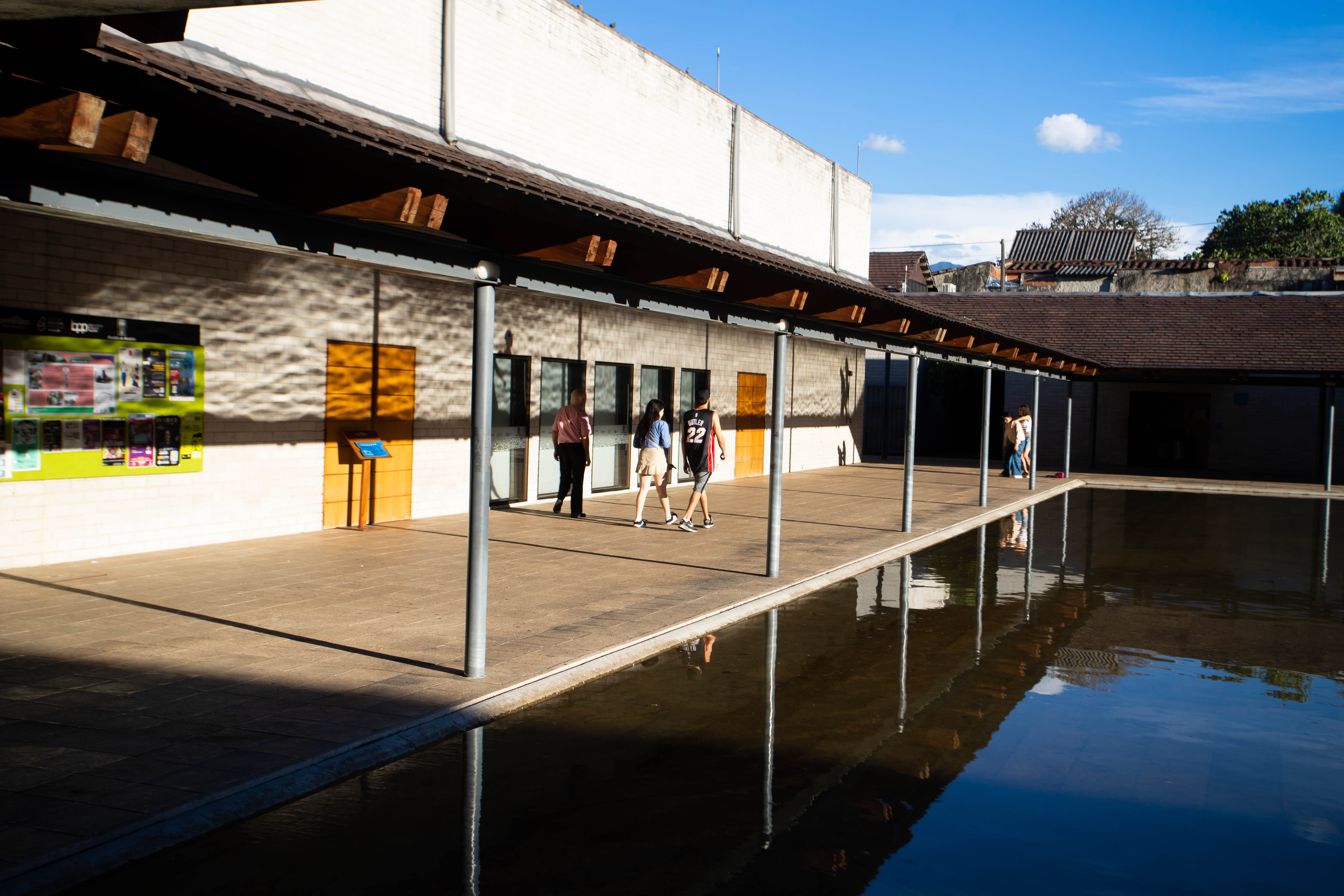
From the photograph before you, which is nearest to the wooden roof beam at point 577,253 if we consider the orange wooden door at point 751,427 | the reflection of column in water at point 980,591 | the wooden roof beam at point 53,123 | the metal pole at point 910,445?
the wooden roof beam at point 53,123

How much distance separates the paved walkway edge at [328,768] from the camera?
3.50 m

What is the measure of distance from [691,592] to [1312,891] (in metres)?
5.40

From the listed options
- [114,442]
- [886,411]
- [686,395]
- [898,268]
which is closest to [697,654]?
[114,442]

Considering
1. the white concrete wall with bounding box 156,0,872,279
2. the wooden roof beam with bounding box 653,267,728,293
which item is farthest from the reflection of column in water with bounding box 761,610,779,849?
the white concrete wall with bounding box 156,0,872,279

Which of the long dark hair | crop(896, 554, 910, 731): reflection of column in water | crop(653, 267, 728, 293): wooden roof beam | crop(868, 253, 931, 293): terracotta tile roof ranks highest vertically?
crop(868, 253, 931, 293): terracotta tile roof

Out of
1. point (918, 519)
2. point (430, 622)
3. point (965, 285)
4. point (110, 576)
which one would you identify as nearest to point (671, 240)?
point (430, 622)

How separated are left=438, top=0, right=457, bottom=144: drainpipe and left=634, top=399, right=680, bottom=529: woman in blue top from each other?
4065mm

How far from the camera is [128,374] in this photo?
30.7ft

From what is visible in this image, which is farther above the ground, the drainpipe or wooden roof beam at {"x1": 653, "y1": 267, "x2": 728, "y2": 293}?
the drainpipe

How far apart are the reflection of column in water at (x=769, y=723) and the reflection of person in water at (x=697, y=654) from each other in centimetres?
39

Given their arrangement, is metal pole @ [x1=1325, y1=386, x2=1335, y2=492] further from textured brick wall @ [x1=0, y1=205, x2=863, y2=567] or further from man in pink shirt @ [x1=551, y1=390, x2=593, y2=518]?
man in pink shirt @ [x1=551, y1=390, x2=593, y2=518]

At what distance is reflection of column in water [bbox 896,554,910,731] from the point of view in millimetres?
5781

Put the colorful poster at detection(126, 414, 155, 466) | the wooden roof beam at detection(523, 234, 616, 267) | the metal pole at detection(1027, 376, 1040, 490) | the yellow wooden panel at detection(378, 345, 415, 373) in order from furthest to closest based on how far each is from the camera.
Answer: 1. the metal pole at detection(1027, 376, 1040, 490)
2. the yellow wooden panel at detection(378, 345, 415, 373)
3. the colorful poster at detection(126, 414, 155, 466)
4. the wooden roof beam at detection(523, 234, 616, 267)

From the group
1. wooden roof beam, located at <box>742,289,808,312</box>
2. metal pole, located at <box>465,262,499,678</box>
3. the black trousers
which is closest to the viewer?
metal pole, located at <box>465,262,499,678</box>
